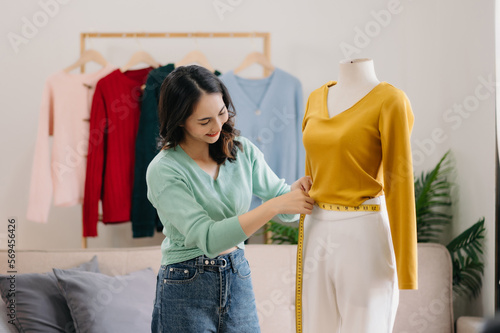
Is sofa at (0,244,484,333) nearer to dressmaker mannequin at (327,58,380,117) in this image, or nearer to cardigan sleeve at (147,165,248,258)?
cardigan sleeve at (147,165,248,258)

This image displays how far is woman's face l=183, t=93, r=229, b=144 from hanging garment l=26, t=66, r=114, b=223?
5.95 feet

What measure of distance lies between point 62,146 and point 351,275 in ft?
7.23

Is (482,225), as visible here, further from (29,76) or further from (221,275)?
(29,76)

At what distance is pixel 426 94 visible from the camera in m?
3.42

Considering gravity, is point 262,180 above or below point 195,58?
below

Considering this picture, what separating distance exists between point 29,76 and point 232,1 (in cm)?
139

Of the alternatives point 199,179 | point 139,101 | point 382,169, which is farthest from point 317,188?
point 139,101

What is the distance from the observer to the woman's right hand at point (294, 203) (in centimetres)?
149

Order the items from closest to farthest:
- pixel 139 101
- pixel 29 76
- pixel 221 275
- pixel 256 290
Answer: pixel 221 275
pixel 256 290
pixel 139 101
pixel 29 76

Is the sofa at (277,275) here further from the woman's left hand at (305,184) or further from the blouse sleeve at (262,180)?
the woman's left hand at (305,184)

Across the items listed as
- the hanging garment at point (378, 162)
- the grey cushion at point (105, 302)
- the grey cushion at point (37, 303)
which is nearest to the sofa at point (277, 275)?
the grey cushion at point (105, 302)

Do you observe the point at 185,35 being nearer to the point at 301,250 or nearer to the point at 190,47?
the point at 190,47

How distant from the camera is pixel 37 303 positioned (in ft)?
7.64
